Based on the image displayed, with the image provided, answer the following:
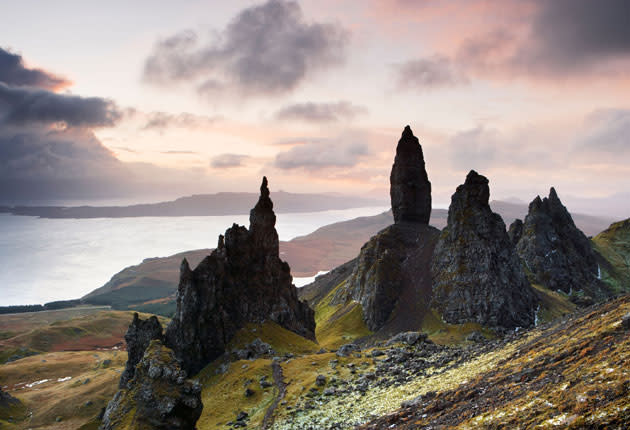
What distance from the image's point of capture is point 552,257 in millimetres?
181625

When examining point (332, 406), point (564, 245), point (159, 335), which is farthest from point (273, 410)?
point (564, 245)

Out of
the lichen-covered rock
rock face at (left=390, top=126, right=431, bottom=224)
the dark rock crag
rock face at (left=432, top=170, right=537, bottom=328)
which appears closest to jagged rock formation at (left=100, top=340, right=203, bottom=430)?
the dark rock crag

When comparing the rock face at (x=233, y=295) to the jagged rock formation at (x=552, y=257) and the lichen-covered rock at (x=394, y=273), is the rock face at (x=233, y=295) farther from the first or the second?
the jagged rock formation at (x=552, y=257)

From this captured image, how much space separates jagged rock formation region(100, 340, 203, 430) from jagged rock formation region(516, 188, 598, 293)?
590ft

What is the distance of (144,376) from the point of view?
47.0 meters

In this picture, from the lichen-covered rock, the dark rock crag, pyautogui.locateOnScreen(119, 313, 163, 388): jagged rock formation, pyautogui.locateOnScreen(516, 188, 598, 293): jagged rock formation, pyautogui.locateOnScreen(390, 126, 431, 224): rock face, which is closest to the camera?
pyautogui.locateOnScreen(119, 313, 163, 388): jagged rock formation

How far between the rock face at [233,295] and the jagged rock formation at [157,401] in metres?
50.2

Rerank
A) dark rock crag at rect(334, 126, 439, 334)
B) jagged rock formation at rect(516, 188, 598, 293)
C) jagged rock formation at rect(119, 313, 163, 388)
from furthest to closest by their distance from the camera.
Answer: jagged rock formation at rect(516, 188, 598, 293) → dark rock crag at rect(334, 126, 439, 334) → jagged rock formation at rect(119, 313, 163, 388)

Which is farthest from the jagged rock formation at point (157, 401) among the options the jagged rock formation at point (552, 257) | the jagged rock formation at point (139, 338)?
the jagged rock formation at point (552, 257)

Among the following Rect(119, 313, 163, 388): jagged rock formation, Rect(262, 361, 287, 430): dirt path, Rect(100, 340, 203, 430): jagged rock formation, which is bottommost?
Rect(262, 361, 287, 430): dirt path

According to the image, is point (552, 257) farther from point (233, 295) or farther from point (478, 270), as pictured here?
point (233, 295)

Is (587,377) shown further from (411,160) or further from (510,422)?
(411,160)

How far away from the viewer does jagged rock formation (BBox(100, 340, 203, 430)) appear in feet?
139

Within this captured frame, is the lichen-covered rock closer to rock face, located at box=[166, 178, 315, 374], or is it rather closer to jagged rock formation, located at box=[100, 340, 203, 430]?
rock face, located at box=[166, 178, 315, 374]
